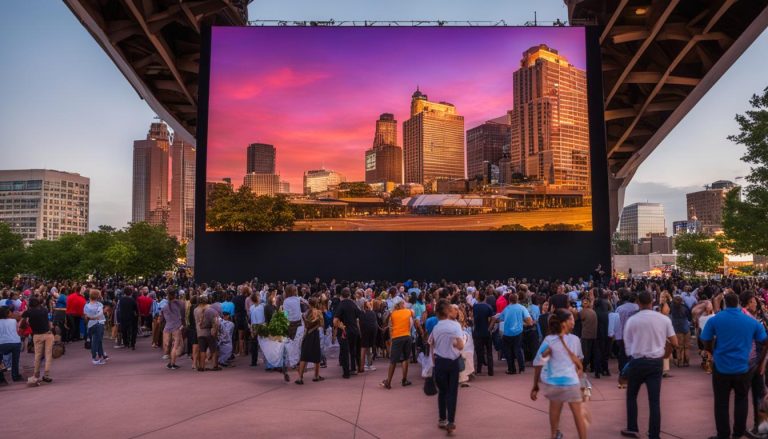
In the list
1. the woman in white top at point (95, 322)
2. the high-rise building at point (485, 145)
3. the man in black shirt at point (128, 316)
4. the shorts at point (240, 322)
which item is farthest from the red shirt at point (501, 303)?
the high-rise building at point (485, 145)

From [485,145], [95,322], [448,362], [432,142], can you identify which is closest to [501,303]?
[448,362]

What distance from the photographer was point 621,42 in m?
30.5

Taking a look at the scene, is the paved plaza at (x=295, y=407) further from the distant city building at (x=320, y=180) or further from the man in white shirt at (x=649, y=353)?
the distant city building at (x=320, y=180)

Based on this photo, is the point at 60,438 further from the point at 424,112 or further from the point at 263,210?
the point at 424,112

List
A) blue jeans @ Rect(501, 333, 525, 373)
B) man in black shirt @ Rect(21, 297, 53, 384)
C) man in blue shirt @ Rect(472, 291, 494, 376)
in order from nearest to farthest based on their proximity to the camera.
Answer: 1. man in black shirt @ Rect(21, 297, 53, 384)
2. man in blue shirt @ Rect(472, 291, 494, 376)
3. blue jeans @ Rect(501, 333, 525, 373)

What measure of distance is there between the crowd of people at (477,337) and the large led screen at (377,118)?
1349 cm

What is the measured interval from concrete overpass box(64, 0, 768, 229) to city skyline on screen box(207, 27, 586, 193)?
321cm

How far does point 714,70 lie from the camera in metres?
29.3

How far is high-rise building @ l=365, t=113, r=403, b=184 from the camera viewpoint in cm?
2916

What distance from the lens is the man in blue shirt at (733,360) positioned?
589 centimetres

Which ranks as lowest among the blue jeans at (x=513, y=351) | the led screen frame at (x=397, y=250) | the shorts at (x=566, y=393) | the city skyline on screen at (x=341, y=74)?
the blue jeans at (x=513, y=351)

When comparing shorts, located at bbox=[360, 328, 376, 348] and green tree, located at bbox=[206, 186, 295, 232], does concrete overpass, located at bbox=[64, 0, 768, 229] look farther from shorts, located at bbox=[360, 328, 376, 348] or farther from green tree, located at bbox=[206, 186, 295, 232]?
shorts, located at bbox=[360, 328, 376, 348]

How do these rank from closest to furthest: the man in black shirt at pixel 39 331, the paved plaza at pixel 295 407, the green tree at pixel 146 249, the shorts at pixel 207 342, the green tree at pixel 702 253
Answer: the paved plaza at pixel 295 407, the man in black shirt at pixel 39 331, the shorts at pixel 207 342, the green tree at pixel 146 249, the green tree at pixel 702 253

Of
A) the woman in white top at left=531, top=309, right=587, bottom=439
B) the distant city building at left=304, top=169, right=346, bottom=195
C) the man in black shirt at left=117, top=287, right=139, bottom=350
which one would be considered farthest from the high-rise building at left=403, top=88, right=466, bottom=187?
the woman in white top at left=531, top=309, right=587, bottom=439
